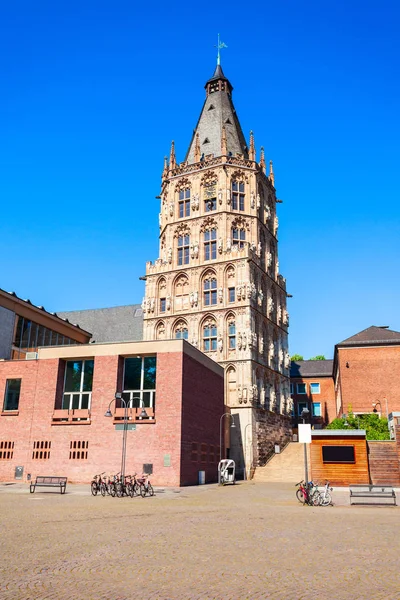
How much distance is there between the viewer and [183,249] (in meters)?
60.6

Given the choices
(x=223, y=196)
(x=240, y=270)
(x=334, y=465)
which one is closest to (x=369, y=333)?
(x=240, y=270)

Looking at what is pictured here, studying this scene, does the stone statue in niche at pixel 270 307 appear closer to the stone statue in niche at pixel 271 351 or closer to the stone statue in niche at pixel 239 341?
the stone statue in niche at pixel 271 351

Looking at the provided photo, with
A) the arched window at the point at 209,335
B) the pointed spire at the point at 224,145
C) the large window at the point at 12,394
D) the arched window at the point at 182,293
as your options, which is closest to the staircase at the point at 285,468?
the arched window at the point at 209,335

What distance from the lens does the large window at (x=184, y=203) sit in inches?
2443

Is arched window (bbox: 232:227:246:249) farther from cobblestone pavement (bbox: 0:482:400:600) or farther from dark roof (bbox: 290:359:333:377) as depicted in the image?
cobblestone pavement (bbox: 0:482:400:600)

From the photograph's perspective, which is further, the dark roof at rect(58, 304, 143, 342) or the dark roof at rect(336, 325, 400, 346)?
the dark roof at rect(58, 304, 143, 342)

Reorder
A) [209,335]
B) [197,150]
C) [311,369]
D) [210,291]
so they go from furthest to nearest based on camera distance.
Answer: [311,369] → [197,150] → [210,291] → [209,335]

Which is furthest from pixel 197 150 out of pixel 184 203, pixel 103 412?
pixel 103 412

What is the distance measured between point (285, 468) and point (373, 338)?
19.7 metres

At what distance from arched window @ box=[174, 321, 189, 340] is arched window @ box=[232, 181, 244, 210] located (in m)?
15.2

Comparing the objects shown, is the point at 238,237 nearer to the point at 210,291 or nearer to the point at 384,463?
the point at 210,291

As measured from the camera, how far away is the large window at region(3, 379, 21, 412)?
38.2 meters

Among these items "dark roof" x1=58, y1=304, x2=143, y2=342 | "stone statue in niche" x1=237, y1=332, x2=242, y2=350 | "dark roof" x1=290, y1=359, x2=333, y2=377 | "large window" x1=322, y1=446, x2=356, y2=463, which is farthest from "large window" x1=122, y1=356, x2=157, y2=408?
"dark roof" x1=290, y1=359, x2=333, y2=377

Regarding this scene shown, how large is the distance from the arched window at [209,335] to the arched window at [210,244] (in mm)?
7906
